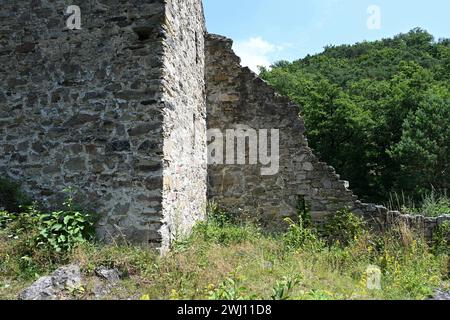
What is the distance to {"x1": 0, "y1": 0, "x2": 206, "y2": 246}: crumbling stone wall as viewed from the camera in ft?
19.7

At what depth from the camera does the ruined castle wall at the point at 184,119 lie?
621cm

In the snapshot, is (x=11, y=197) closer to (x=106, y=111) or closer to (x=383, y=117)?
(x=106, y=111)

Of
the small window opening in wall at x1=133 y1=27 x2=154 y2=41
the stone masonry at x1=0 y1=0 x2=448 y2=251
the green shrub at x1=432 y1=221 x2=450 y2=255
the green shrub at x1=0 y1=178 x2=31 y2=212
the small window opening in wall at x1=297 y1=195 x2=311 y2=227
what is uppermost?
the small window opening in wall at x1=133 y1=27 x2=154 y2=41

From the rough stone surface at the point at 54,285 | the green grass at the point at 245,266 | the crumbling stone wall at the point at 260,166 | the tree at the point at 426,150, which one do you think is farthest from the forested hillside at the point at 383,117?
the rough stone surface at the point at 54,285

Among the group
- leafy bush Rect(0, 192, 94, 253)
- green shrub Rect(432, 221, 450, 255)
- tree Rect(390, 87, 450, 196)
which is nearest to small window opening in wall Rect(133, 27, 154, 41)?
leafy bush Rect(0, 192, 94, 253)

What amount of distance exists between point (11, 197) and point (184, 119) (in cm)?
303

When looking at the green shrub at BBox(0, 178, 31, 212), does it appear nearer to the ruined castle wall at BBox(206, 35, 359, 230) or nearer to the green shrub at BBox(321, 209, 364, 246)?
the ruined castle wall at BBox(206, 35, 359, 230)

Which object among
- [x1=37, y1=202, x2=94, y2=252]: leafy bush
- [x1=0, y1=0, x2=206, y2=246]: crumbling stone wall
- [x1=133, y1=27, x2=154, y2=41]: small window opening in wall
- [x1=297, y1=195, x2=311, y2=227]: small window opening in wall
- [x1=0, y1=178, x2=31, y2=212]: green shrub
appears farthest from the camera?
[x1=297, y1=195, x2=311, y2=227]: small window opening in wall

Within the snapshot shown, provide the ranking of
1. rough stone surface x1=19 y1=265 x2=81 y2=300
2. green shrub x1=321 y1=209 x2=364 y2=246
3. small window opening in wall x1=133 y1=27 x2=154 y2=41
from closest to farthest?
rough stone surface x1=19 y1=265 x2=81 y2=300
small window opening in wall x1=133 y1=27 x2=154 y2=41
green shrub x1=321 y1=209 x2=364 y2=246

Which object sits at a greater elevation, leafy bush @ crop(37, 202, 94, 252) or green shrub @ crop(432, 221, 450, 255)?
leafy bush @ crop(37, 202, 94, 252)

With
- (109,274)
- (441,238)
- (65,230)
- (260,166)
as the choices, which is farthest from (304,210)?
(65,230)

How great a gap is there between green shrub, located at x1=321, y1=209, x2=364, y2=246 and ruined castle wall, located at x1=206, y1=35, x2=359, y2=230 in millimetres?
178

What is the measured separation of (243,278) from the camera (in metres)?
4.68
